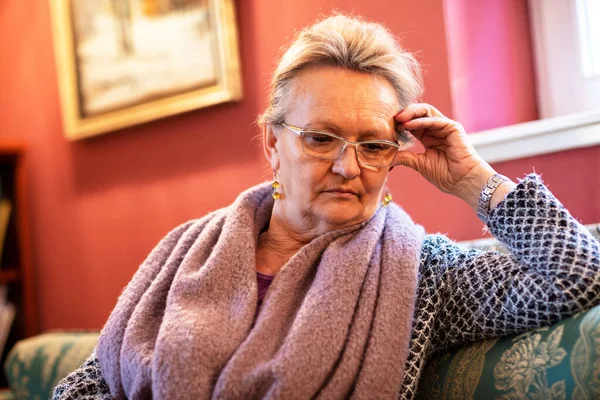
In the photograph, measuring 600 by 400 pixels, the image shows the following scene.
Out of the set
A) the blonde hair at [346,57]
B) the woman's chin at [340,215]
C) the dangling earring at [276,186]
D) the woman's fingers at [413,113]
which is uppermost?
the blonde hair at [346,57]

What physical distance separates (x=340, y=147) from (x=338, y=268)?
24cm

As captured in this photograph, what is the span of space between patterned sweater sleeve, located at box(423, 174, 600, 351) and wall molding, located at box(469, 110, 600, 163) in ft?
1.14

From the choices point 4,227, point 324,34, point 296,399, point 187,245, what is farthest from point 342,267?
point 4,227

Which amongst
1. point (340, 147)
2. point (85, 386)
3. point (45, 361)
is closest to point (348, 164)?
point (340, 147)

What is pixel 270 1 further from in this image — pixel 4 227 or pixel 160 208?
pixel 4 227

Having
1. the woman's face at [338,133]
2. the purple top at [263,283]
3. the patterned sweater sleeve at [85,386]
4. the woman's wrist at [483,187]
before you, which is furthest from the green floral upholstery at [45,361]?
the woman's wrist at [483,187]

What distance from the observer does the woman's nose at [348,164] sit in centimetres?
138

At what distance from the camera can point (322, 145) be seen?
142cm

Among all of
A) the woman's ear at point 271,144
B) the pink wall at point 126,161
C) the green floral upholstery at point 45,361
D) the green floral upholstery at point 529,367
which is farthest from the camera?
the green floral upholstery at point 45,361

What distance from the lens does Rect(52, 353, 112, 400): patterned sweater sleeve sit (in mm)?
1444

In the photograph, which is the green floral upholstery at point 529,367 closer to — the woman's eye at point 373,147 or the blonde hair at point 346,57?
the woman's eye at point 373,147

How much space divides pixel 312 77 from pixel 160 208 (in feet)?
4.16

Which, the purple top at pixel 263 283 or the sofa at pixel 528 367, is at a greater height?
the purple top at pixel 263 283

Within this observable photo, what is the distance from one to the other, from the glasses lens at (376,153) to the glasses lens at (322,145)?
1.8 inches
